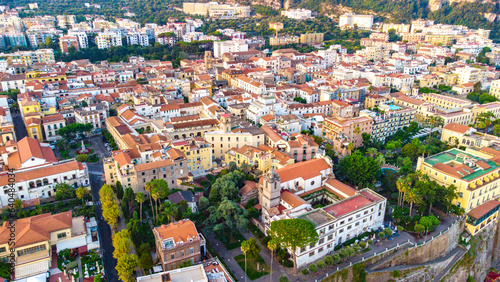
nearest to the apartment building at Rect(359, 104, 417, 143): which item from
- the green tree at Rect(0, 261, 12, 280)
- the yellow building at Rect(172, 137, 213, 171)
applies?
the yellow building at Rect(172, 137, 213, 171)

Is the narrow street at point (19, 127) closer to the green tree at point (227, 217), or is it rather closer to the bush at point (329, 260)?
the green tree at point (227, 217)

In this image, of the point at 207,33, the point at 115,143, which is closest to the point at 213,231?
the point at 115,143

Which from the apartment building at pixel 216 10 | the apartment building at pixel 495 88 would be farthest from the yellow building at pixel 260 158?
→ the apartment building at pixel 216 10

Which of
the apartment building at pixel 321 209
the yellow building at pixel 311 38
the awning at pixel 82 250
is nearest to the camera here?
the awning at pixel 82 250

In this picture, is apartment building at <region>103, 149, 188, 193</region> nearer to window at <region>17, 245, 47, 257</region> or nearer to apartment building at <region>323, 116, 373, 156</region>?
window at <region>17, 245, 47, 257</region>

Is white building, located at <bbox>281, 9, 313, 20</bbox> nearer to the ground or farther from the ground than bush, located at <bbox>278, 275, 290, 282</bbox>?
farther from the ground

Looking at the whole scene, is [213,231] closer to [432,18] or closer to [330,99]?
[330,99]
